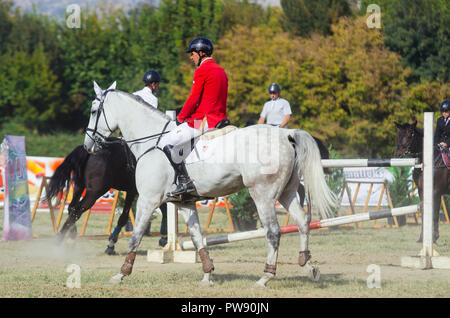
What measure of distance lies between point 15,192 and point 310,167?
770cm

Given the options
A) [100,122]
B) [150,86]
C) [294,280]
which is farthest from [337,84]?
[294,280]

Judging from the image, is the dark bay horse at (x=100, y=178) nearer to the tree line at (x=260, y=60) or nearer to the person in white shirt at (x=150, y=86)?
the person in white shirt at (x=150, y=86)

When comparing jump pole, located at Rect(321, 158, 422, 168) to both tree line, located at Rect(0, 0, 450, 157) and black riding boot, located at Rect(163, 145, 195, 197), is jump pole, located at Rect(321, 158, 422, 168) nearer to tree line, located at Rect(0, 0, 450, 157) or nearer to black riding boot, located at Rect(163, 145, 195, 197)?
black riding boot, located at Rect(163, 145, 195, 197)

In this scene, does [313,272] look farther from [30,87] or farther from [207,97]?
[30,87]

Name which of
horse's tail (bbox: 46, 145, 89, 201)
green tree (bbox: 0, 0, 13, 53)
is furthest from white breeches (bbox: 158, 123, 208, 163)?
green tree (bbox: 0, 0, 13, 53)

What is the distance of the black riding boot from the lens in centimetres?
785

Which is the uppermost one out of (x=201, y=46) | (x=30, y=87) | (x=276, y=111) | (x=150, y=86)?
(x=30, y=87)

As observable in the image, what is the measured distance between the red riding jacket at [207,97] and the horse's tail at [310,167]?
37.0 inches

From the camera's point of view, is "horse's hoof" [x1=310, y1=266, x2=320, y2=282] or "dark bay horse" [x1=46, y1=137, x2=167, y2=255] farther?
"dark bay horse" [x1=46, y1=137, x2=167, y2=255]

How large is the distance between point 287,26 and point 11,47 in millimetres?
22955

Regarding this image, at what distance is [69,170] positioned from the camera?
39.6 ft

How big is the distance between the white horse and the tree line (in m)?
19.5

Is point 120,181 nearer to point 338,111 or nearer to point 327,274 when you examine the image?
point 327,274

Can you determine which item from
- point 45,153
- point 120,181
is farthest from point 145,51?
point 120,181
